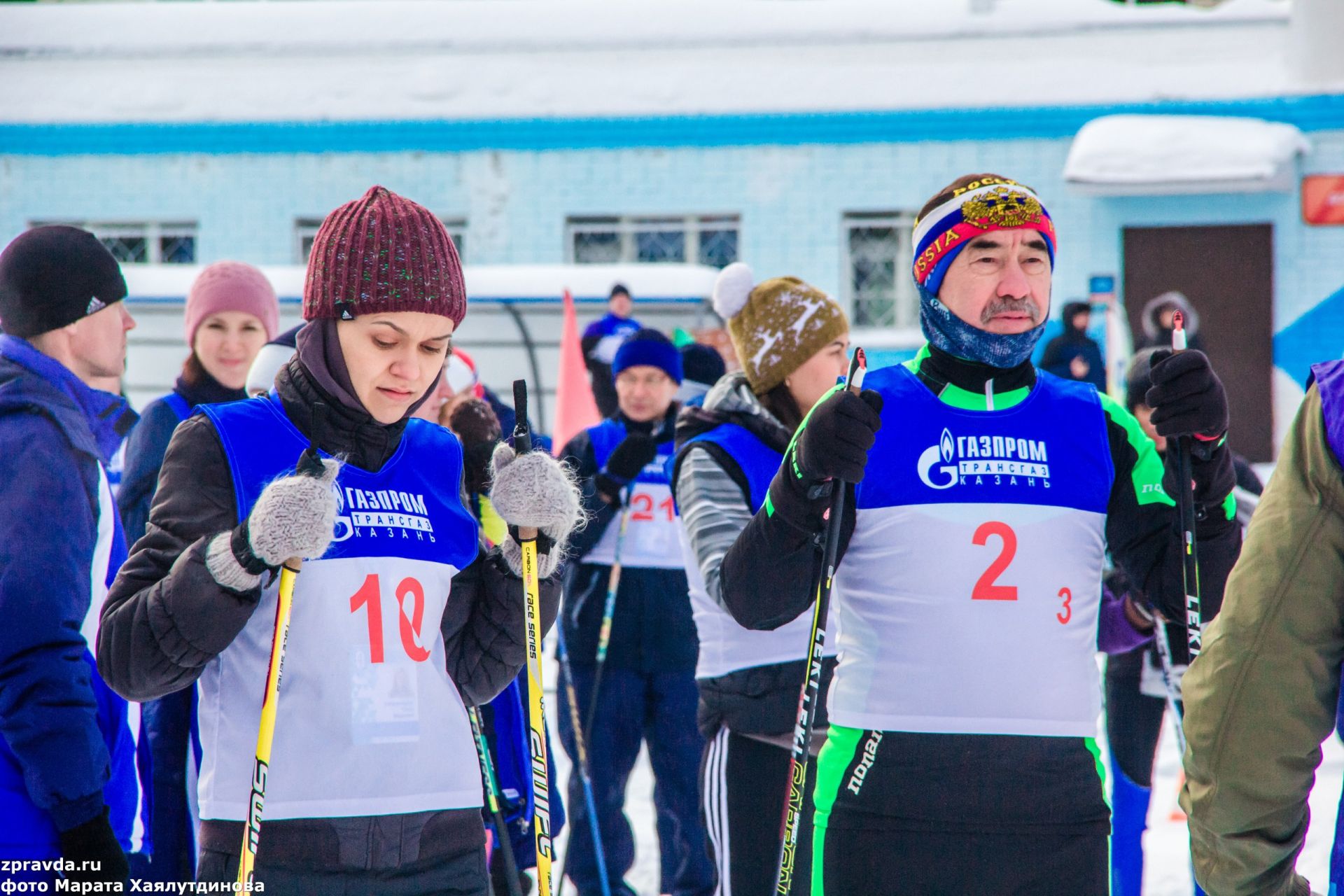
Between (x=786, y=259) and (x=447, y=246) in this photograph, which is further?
(x=786, y=259)

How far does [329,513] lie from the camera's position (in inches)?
84.4

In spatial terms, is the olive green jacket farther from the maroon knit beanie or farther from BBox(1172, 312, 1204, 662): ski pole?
the maroon knit beanie

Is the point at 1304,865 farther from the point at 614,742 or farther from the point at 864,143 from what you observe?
the point at 864,143

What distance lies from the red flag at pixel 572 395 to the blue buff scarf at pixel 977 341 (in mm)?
5739

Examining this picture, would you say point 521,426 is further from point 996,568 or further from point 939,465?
point 996,568

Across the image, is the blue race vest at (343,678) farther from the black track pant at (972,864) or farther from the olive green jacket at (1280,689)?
the olive green jacket at (1280,689)

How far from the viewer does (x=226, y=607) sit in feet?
6.91

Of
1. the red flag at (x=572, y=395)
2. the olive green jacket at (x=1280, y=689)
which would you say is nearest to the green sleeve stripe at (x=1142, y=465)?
the olive green jacket at (x=1280, y=689)

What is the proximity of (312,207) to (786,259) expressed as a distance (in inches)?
218

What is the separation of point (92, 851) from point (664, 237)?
13.9 meters

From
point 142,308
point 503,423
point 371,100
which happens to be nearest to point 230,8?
point 371,100

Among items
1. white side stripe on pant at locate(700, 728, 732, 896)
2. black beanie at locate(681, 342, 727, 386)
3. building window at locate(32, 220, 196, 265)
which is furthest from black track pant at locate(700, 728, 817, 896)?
building window at locate(32, 220, 196, 265)

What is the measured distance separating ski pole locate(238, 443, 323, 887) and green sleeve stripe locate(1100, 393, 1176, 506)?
145 centimetres

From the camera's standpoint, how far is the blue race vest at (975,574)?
8.17ft
